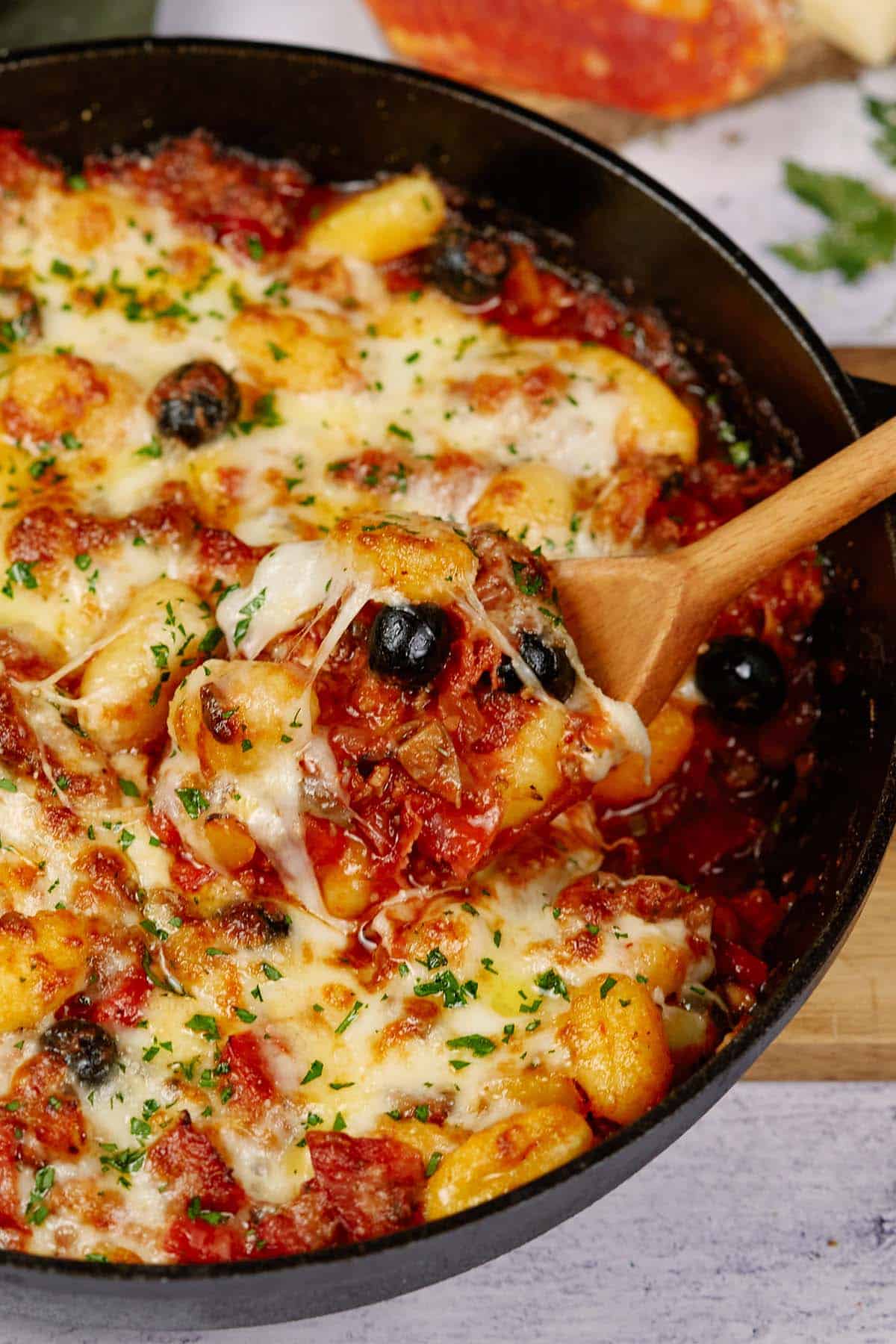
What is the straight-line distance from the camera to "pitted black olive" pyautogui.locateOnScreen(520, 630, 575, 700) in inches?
143

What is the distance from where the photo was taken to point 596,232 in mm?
4941

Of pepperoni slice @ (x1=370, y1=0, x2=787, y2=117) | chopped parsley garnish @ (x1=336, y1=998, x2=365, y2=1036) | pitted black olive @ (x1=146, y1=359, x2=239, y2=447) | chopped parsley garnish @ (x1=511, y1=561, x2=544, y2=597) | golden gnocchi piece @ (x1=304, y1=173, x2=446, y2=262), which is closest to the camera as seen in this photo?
chopped parsley garnish @ (x1=336, y1=998, x2=365, y2=1036)

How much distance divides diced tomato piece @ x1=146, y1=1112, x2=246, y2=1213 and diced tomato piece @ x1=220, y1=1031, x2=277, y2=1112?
0.41 feet

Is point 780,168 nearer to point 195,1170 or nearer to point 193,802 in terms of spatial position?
point 193,802

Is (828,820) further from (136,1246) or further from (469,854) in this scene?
(136,1246)

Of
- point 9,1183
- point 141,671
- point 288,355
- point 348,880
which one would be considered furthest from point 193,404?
point 9,1183

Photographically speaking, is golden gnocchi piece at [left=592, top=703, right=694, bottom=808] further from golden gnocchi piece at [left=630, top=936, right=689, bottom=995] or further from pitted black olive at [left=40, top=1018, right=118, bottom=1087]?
pitted black olive at [left=40, top=1018, right=118, bottom=1087]

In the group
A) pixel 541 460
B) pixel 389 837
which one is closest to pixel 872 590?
pixel 541 460

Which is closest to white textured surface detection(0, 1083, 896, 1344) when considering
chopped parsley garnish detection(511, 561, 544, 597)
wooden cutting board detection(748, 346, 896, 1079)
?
wooden cutting board detection(748, 346, 896, 1079)

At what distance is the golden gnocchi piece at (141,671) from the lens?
3.80 m

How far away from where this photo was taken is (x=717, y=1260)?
4020 mm

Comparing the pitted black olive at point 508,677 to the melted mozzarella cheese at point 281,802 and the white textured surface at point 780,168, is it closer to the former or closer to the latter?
the melted mozzarella cheese at point 281,802

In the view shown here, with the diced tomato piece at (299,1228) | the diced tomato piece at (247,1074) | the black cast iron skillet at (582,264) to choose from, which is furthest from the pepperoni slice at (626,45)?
the diced tomato piece at (299,1228)

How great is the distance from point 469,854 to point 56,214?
2.52m
